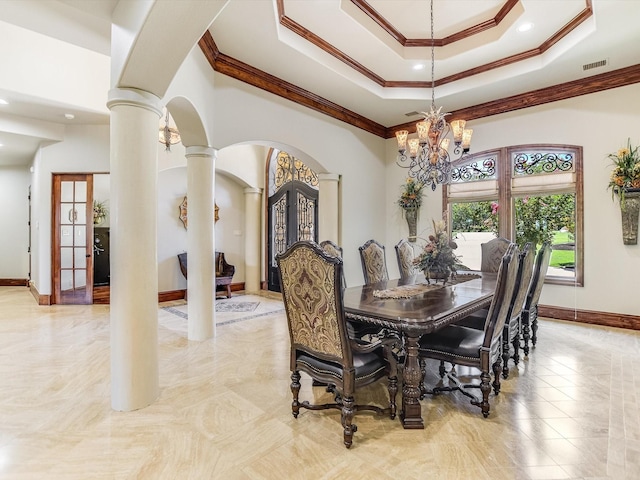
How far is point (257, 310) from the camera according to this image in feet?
19.3

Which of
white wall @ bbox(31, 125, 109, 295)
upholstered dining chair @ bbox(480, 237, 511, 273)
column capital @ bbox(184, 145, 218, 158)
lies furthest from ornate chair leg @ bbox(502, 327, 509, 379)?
white wall @ bbox(31, 125, 109, 295)

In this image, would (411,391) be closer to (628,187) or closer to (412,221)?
(628,187)

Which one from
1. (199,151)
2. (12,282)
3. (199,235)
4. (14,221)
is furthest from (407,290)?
(12,282)

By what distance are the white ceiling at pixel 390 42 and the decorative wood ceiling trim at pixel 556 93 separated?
133mm

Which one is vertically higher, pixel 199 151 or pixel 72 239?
pixel 199 151

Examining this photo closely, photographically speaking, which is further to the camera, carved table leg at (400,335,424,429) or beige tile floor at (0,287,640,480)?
carved table leg at (400,335,424,429)

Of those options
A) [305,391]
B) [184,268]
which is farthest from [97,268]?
Answer: [305,391]

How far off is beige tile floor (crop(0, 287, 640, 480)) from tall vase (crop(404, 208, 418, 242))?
316 cm

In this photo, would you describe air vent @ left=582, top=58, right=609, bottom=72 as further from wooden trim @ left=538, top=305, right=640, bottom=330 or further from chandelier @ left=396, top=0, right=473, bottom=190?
wooden trim @ left=538, top=305, right=640, bottom=330

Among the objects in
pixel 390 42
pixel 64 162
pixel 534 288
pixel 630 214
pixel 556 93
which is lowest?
pixel 534 288

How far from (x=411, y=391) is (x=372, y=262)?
2.01m

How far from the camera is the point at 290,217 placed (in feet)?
24.1

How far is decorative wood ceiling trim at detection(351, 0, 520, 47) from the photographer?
369cm

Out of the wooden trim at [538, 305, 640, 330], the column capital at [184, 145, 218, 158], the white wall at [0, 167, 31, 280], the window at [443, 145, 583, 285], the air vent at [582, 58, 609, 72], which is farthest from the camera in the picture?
the white wall at [0, 167, 31, 280]
